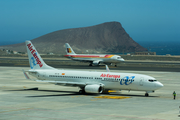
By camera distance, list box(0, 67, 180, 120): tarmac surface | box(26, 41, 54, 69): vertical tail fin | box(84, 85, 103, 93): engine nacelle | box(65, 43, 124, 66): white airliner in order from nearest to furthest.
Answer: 1. box(0, 67, 180, 120): tarmac surface
2. box(84, 85, 103, 93): engine nacelle
3. box(26, 41, 54, 69): vertical tail fin
4. box(65, 43, 124, 66): white airliner

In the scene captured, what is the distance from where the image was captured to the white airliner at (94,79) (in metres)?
49.0

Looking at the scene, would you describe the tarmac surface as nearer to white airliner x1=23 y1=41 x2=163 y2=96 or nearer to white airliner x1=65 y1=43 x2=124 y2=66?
white airliner x1=23 y1=41 x2=163 y2=96

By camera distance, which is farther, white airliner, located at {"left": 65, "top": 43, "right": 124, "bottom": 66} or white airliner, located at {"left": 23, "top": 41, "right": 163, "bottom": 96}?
white airliner, located at {"left": 65, "top": 43, "right": 124, "bottom": 66}

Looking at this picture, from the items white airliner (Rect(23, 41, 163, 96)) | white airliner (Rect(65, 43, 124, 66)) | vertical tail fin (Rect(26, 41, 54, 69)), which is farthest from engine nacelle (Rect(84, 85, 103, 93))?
white airliner (Rect(65, 43, 124, 66))

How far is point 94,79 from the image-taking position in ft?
171

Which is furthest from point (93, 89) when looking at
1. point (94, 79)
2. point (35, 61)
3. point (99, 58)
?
point (99, 58)

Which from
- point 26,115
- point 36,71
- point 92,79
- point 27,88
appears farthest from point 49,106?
point 27,88

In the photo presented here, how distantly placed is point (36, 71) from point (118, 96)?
16.6 m

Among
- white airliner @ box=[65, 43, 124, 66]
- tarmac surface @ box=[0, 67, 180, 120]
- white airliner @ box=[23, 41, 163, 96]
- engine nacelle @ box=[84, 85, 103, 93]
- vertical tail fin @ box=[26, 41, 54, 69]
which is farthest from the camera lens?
white airliner @ box=[65, 43, 124, 66]

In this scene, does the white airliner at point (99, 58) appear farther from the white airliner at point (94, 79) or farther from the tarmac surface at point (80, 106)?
the white airliner at point (94, 79)

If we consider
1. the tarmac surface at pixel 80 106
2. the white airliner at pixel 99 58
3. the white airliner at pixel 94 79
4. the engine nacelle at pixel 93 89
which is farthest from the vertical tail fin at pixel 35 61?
the white airliner at pixel 99 58

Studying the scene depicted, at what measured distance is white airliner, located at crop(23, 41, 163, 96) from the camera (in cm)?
4903

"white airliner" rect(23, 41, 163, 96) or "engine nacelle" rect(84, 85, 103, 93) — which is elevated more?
"white airliner" rect(23, 41, 163, 96)

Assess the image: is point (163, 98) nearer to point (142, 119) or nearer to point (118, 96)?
point (118, 96)
